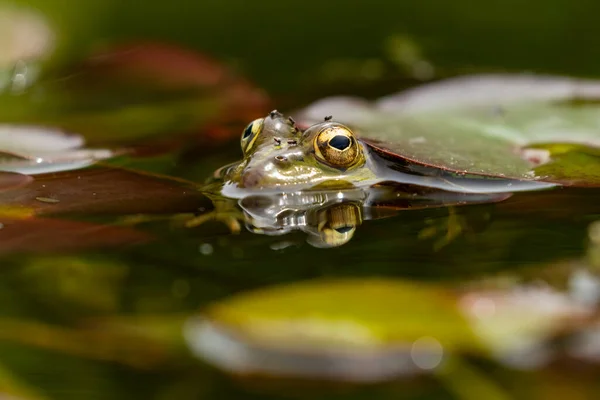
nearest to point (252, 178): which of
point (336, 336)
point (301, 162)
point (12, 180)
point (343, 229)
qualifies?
point (301, 162)

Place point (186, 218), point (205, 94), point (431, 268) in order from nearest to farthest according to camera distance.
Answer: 1. point (431, 268)
2. point (186, 218)
3. point (205, 94)

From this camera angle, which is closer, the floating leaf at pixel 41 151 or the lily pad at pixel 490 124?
the lily pad at pixel 490 124

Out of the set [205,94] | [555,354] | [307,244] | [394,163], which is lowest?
[555,354]

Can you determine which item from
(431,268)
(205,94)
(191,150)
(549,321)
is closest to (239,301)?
(431,268)

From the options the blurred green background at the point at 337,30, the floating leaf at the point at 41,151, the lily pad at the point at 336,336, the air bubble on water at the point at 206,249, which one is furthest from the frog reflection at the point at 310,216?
the blurred green background at the point at 337,30

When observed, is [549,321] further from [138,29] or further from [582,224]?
[138,29]

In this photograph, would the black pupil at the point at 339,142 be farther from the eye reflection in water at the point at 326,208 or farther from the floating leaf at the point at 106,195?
the floating leaf at the point at 106,195

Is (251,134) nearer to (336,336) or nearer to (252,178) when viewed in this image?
(252,178)
